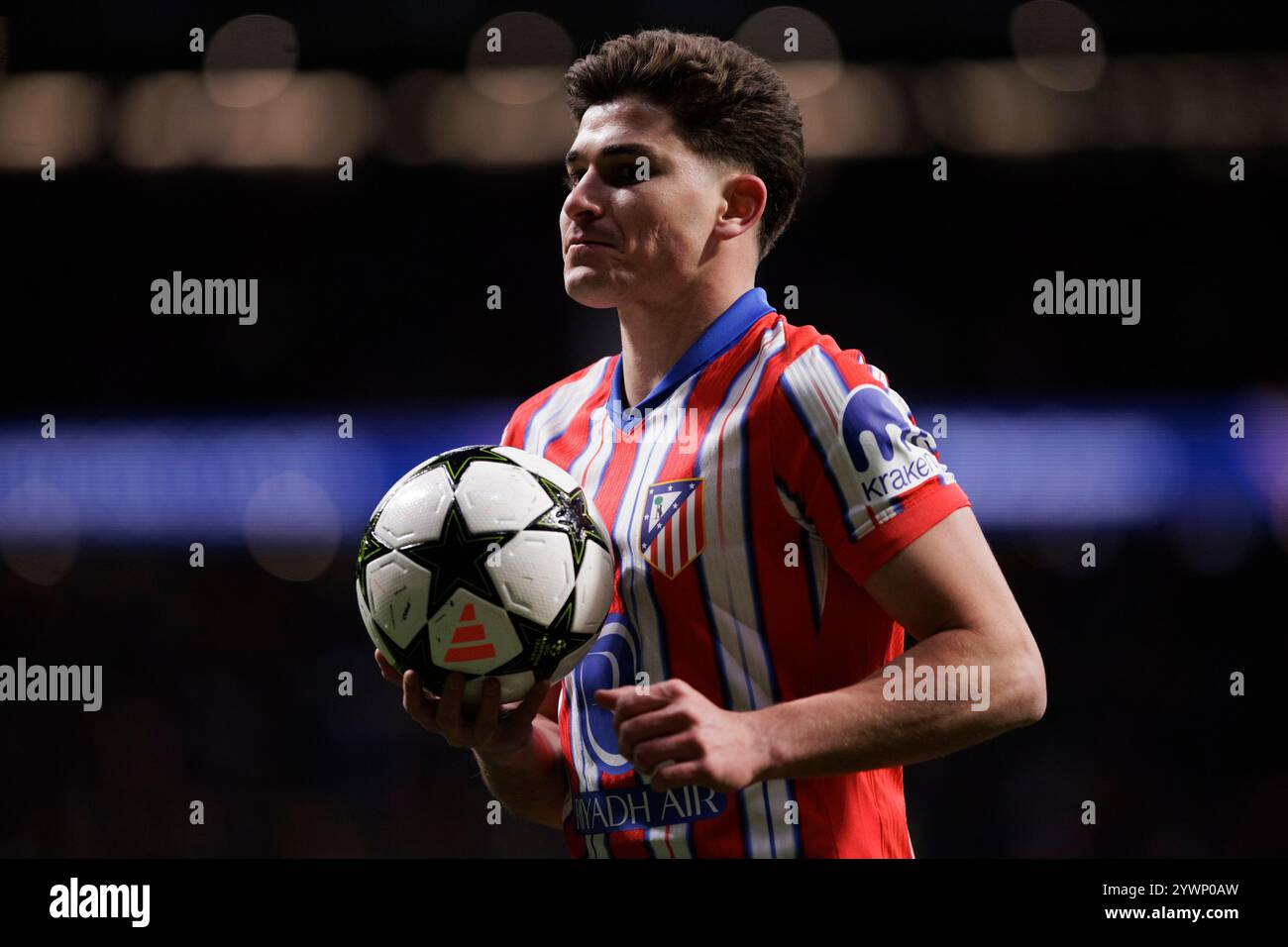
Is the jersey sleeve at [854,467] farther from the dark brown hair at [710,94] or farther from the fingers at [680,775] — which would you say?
the dark brown hair at [710,94]

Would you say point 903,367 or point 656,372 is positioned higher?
point 903,367

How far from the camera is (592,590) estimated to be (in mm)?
1660

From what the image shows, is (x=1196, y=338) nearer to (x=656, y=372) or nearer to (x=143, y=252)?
(x=656, y=372)

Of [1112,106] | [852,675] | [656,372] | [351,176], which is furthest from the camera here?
[351,176]

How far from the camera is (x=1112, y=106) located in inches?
172

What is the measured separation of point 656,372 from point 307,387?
10.4ft

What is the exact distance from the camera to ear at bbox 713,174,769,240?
1.94 metres

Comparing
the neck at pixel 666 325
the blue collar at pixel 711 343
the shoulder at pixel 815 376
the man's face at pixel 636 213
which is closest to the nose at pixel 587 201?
the man's face at pixel 636 213

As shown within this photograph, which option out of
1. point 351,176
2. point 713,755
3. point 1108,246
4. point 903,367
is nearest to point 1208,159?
point 1108,246

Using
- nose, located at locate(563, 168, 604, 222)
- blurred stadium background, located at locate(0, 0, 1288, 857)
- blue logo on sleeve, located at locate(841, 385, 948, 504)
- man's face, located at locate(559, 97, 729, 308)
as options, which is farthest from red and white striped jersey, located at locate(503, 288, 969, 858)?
blurred stadium background, located at locate(0, 0, 1288, 857)

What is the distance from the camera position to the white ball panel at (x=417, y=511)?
1655 mm

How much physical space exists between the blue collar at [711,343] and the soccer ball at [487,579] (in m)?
0.25

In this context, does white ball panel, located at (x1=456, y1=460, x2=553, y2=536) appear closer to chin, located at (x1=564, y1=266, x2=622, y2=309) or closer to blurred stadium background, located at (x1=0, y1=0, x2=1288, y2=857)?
chin, located at (x1=564, y1=266, x2=622, y2=309)

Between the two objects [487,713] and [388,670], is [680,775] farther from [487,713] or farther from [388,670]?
[388,670]
